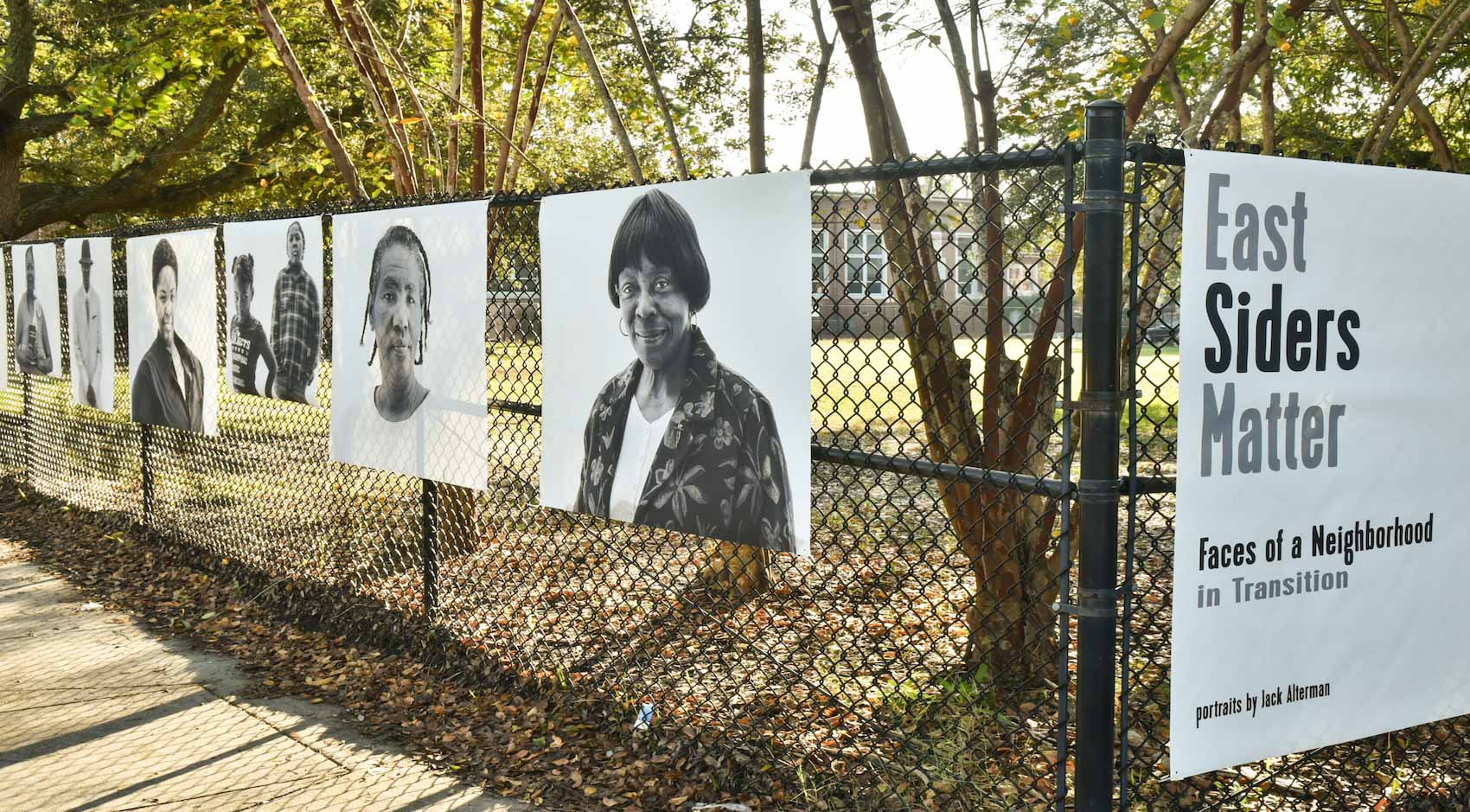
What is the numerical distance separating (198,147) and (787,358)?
18378 millimetres

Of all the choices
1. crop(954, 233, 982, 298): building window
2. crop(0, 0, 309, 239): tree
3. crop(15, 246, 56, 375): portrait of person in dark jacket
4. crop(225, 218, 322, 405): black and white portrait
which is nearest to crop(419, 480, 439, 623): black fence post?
crop(225, 218, 322, 405): black and white portrait

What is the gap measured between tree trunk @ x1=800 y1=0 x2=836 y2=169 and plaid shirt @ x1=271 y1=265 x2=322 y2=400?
2764 mm

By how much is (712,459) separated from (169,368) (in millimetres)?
5090

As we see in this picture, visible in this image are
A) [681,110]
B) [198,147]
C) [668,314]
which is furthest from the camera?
[198,147]

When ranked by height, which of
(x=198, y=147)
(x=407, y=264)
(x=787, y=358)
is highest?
(x=198, y=147)

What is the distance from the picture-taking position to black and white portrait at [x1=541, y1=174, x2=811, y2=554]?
11.6ft

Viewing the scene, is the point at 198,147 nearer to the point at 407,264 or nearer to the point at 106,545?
the point at 106,545

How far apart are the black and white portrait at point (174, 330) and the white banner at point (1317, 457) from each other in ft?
19.1

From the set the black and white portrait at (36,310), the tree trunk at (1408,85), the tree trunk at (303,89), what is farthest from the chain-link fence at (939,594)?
A: the black and white portrait at (36,310)

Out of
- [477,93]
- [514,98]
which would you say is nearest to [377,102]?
[477,93]

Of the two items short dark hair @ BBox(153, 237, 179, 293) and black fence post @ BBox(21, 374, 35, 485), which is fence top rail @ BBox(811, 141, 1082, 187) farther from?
black fence post @ BBox(21, 374, 35, 485)

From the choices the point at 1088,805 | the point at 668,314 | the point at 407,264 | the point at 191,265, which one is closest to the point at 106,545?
the point at 191,265

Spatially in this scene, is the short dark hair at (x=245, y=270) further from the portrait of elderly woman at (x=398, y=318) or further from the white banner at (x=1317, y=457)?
the white banner at (x=1317, y=457)

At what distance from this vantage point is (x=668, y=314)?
12.7 ft
